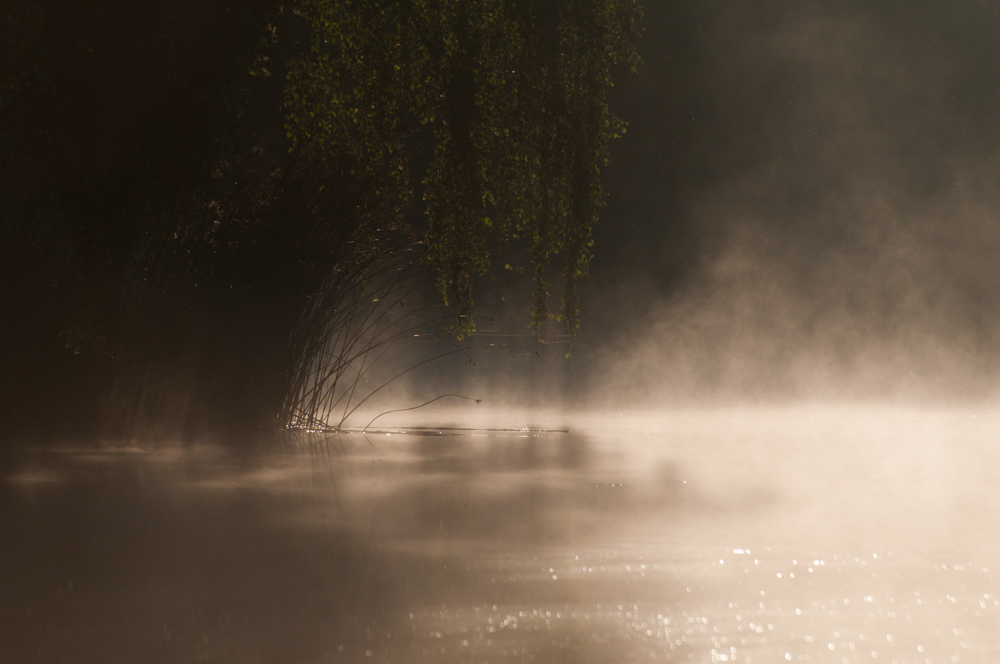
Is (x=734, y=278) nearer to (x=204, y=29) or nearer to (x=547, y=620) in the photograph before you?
(x=204, y=29)

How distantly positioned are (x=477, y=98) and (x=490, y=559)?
6.29 ft

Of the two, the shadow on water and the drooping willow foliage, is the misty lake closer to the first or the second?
the shadow on water

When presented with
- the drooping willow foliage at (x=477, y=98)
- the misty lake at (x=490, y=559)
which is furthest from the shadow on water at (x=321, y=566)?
the drooping willow foliage at (x=477, y=98)

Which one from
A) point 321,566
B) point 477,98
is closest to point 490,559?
point 321,566

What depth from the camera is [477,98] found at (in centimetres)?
342

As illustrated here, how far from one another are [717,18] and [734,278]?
4.25m

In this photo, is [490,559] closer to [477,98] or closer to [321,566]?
[321,566]

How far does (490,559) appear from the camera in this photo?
2129mm

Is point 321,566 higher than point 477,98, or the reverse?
point 477,98

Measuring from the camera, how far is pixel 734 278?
15.5 m

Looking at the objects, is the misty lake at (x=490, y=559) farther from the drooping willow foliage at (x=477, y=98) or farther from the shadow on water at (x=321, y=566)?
the drooping willow foliage at (x=477, y=98)

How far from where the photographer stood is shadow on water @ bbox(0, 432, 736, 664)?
1.49 m

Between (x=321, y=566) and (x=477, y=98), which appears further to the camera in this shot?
(x=477, y=98)

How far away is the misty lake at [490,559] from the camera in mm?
1504
